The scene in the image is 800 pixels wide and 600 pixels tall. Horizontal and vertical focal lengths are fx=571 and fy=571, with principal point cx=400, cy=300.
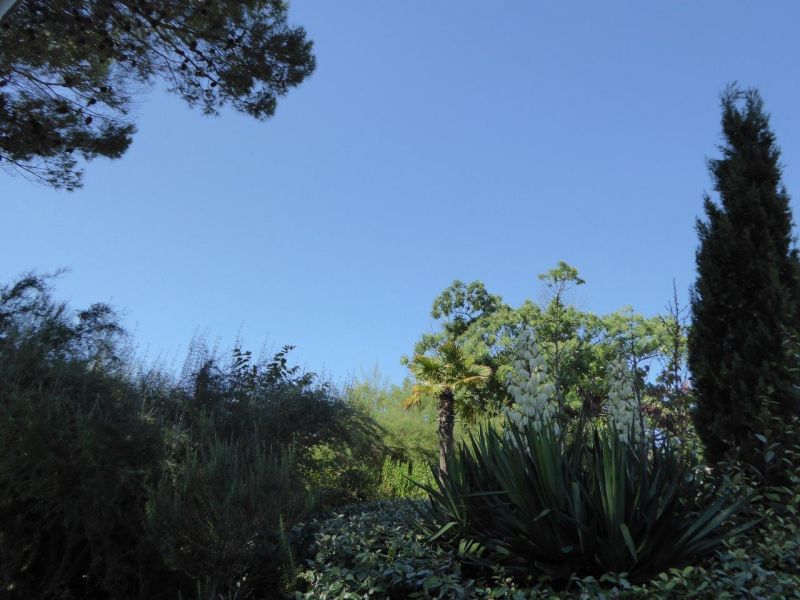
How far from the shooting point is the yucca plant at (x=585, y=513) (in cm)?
346

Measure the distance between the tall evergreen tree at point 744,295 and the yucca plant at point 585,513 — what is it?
1.49m

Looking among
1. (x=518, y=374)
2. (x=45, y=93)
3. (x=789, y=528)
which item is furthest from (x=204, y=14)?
(x=789, y=528)

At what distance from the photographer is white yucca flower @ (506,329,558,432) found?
14.8 ft

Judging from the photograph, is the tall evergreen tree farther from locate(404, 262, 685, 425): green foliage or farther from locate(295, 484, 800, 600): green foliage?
locate(404, 262, 685, 425): green foliage

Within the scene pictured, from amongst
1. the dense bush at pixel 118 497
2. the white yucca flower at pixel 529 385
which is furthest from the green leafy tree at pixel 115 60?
the white yucca flower at pixel 529 385

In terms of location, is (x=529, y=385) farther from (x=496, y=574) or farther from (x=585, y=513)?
(x=496, y=574)

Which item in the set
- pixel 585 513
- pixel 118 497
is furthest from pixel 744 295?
pixel 118 497

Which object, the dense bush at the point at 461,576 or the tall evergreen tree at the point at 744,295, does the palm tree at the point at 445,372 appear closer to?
the tall evergreen tree at the point at 744,295

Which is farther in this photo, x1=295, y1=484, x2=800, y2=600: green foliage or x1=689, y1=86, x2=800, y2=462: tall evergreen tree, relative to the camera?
x1=689, y1=86, x2=800, y2=462: tall evergreen tree

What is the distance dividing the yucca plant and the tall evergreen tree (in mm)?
1487

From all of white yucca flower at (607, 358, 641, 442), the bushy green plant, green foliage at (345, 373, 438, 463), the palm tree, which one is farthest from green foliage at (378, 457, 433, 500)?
white yucca flower at (607, 358, 641, 442)

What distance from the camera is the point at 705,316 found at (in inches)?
231

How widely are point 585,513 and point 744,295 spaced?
342 cm

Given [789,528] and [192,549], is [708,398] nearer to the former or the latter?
[789,528]
